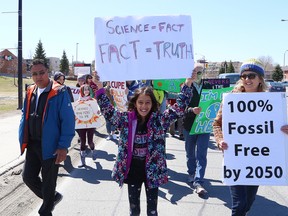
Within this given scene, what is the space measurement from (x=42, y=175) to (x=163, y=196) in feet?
6.48

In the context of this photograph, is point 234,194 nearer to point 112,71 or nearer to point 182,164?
point 112,71

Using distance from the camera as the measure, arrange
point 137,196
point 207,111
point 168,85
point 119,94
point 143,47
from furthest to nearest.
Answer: point 119,94 < point 168,85 < point 207,111 < point 143,47 < point 137,196

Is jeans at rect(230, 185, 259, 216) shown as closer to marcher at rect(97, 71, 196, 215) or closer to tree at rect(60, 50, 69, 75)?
marcher at rect(97, 71, 196, 215)

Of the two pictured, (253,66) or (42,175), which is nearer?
(253,66)

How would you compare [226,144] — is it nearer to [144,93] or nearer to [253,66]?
[253,66]

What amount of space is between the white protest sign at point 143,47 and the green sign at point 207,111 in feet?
6.00

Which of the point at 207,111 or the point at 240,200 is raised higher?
the point at 207,111

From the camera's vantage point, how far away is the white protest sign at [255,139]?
3312 millimetres

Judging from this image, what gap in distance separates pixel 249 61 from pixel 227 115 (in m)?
0.59

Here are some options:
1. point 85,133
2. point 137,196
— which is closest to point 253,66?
point 137,196

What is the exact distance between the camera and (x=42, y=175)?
3951 millimetres

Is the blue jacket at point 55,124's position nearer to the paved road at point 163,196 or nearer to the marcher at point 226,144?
the paved road at point 163,196

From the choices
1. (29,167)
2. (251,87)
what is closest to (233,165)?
(251,87)

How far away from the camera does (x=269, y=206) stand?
4754 millimetres
